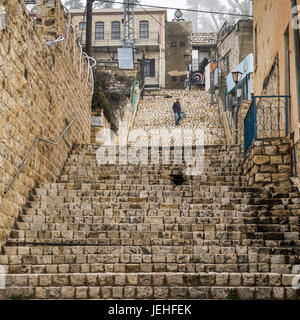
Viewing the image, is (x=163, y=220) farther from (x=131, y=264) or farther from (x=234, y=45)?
(x=234, y=45)

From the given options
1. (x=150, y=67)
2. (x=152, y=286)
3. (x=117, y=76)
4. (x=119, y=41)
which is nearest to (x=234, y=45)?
(x=150, y=67)

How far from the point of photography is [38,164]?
9.13m

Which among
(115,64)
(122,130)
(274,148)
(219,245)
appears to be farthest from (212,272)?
(115,64)

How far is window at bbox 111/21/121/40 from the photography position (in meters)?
40.7

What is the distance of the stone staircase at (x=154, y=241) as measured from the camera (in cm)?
585

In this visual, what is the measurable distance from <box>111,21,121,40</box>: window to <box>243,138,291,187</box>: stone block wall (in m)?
32.7

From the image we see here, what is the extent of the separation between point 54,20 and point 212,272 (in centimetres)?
666

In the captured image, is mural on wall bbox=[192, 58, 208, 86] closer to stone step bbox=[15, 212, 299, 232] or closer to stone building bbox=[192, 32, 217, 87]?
stone building bbox=[192, 32, 217, 87]

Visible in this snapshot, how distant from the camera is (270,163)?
940cm

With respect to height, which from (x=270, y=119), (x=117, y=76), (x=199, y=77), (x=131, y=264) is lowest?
(x=131, y=264)

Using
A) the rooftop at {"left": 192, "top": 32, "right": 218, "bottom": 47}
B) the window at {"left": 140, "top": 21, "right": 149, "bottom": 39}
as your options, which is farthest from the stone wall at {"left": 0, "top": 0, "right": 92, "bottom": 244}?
the rooftop at {"left": 192, "top": 32, "right": 218, "bottom": 47}

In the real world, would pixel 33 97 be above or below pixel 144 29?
below

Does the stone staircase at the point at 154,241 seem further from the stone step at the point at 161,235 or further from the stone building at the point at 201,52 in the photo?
the stone building at the point at 201,52

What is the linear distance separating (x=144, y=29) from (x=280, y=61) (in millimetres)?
30775
